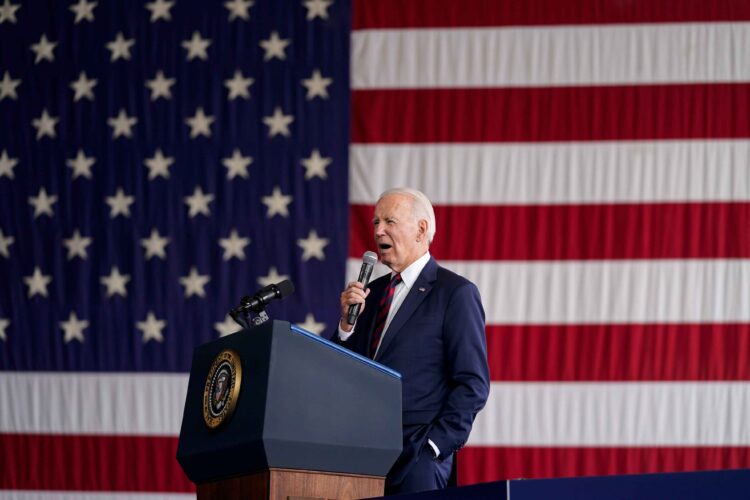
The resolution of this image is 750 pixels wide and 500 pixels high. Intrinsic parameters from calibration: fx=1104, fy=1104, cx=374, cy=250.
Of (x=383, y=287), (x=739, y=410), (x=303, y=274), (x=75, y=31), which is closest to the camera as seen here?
(x=383, y=287)

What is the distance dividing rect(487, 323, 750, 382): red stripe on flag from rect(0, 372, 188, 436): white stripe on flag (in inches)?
62.2

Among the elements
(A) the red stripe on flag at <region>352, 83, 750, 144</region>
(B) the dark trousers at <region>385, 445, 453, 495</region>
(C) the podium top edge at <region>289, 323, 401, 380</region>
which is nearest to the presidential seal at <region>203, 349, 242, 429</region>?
(C) the podium top edge at <region>289, 323, 401, 380</region>

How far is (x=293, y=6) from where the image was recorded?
557 cm

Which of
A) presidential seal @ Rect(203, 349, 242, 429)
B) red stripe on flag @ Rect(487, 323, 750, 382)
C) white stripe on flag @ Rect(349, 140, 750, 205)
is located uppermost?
white stripe on flag @ Rect(349, 140, 750, 205)

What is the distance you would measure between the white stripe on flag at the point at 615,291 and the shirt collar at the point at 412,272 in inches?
73.4

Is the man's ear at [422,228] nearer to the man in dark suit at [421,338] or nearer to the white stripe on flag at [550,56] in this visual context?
the man in dark suit at [421,338]

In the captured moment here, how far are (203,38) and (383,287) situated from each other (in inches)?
106

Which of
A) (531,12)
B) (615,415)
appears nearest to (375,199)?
(531,12)

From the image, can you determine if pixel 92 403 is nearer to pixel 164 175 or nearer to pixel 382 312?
pixel 164 175

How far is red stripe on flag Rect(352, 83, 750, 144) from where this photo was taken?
5191 millimetres

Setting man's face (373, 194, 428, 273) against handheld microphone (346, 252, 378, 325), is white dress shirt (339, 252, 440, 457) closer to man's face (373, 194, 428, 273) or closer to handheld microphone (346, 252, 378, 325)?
man's face (373, 194, 428, 273)

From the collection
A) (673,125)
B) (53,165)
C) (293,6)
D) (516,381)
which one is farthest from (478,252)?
(53,165)

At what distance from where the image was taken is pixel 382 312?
10.8 ft

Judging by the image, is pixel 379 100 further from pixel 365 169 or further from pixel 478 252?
pixel 478 252
